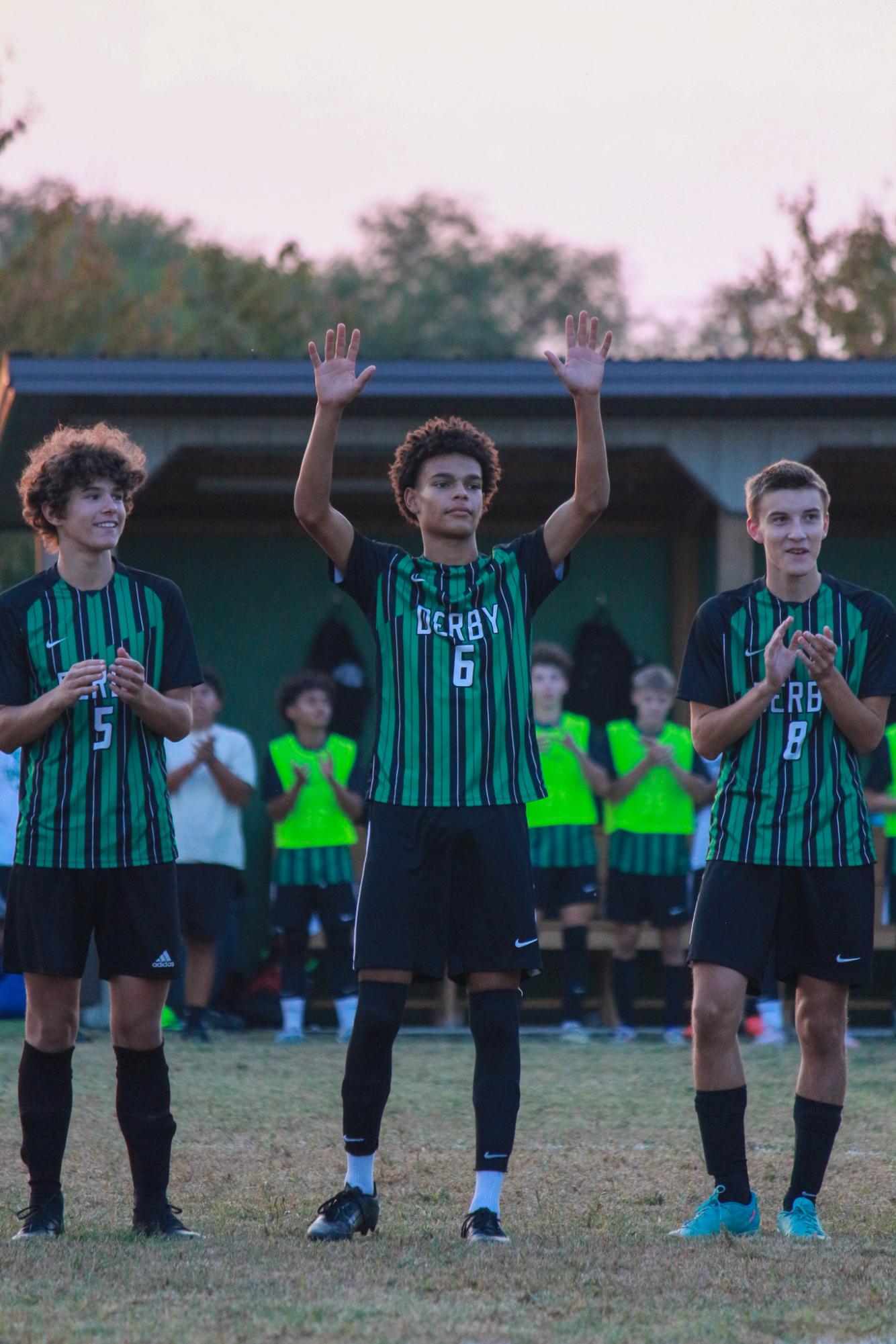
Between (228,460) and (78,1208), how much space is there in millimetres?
7371

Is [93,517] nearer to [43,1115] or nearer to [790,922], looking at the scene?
[43,1115]

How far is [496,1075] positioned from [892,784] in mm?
6038

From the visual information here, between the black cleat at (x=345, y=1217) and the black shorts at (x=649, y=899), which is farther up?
the black shorts at (x=649, y=899)

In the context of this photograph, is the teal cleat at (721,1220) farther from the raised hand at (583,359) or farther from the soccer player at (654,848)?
the soccer player at (654,848)

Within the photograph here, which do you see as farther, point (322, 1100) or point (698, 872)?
point (698, 872)

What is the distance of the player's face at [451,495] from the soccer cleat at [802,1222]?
1859 millimetres

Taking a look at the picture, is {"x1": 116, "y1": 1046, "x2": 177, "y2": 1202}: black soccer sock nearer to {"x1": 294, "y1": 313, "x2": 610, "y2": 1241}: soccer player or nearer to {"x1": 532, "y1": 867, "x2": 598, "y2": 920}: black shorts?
{"x1": 294, "y1": 313, "x2": 610, "y2": 1241}: soccer player

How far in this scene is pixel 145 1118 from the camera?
4348 millimetres

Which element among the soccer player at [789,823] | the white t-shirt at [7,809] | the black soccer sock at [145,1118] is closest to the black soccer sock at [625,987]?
the white t-shirt at [7,809]

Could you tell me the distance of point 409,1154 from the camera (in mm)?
5664

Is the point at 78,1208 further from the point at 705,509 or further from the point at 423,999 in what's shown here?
the point at 705,509

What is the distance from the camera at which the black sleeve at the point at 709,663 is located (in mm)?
4574

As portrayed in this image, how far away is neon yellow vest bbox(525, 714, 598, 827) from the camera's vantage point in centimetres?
988

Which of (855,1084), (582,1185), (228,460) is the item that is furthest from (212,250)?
(582,1185)
